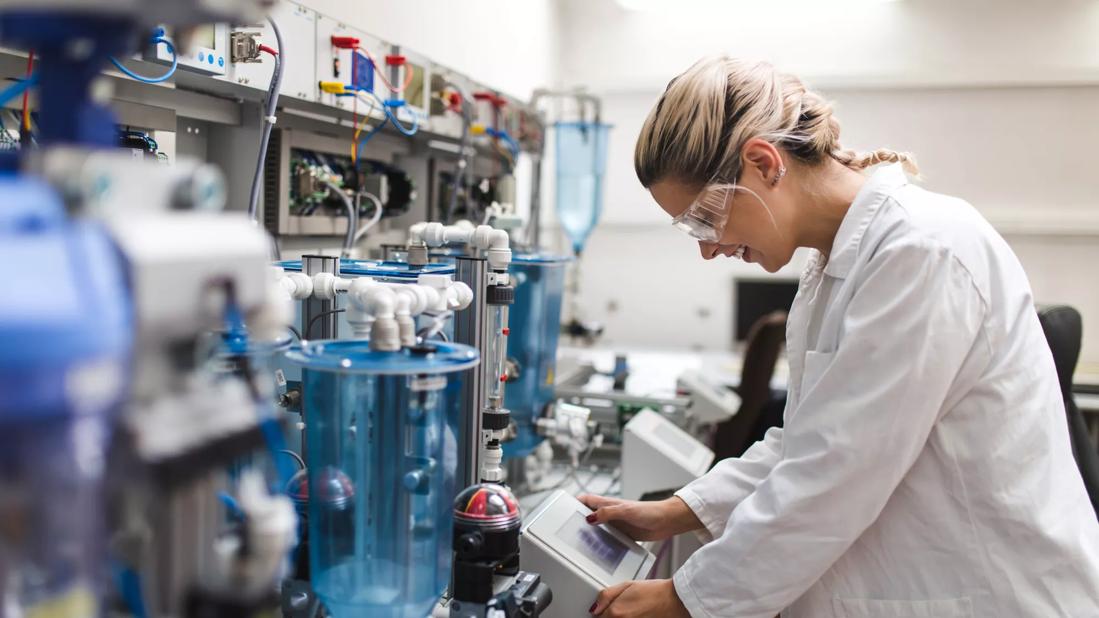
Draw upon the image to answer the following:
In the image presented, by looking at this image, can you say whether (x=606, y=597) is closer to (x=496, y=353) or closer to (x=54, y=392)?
(x=496, y=353)

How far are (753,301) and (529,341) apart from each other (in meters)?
3.08

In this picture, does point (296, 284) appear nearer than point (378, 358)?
No

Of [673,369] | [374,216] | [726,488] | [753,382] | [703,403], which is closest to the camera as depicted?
[726,488]

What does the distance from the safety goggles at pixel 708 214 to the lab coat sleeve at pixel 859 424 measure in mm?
231

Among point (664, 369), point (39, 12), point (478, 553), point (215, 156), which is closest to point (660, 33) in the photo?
point (664, 369)

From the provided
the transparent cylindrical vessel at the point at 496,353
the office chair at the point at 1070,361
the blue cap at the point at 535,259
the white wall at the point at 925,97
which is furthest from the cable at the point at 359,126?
the white wall at the point at 925,97

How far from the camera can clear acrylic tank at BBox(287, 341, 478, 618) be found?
97cm

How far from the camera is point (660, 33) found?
487cm

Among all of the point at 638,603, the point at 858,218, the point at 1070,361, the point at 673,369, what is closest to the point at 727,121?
the point at 858,218

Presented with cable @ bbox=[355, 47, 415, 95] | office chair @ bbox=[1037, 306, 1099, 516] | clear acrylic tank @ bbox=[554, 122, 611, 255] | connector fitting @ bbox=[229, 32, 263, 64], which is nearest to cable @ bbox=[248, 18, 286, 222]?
connector fitting @ bbox=[229, 32, 263, 64]

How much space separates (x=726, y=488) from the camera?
1550mm

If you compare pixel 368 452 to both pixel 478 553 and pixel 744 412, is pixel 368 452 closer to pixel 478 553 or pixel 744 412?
pixel 478 553

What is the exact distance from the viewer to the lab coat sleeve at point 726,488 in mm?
1543

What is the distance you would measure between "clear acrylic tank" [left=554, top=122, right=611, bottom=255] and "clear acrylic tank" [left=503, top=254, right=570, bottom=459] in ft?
5.73
